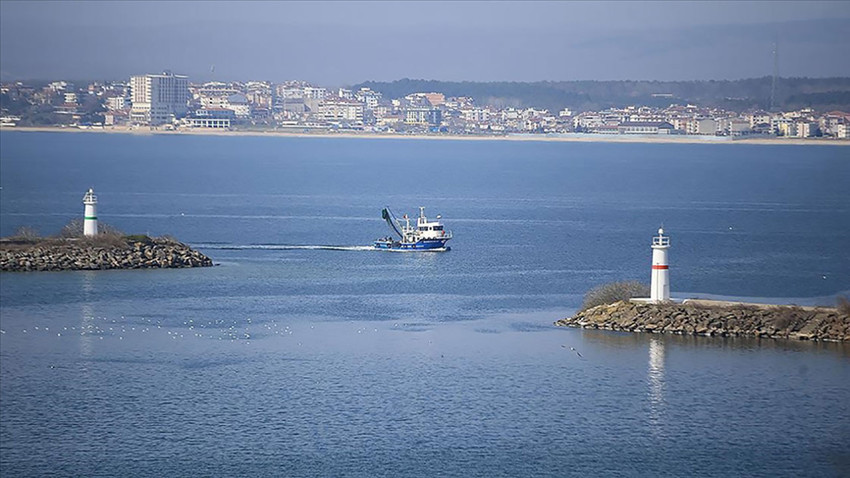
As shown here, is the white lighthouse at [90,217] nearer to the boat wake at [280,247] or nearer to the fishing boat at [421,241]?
the boat wake at [280,247]

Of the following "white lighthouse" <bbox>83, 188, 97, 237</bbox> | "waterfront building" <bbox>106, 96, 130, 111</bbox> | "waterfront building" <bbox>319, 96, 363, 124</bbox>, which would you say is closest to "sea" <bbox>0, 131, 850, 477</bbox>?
"white lighthouse" <bbox>83, 188, 97, 237</bbox>

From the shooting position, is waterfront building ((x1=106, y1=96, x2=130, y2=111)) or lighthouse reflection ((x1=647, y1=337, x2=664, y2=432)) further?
waterfront building ((x1=106, y1=96, x2=130, y2=111))

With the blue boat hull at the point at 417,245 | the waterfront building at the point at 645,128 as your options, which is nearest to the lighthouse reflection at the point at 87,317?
the blue boat hull at the point at 417,245

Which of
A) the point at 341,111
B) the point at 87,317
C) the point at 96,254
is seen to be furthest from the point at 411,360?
the point at 341,111

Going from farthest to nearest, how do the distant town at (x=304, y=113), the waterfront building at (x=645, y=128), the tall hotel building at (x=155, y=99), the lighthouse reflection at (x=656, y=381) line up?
the tall hotel building at (x=155, y=99)
the distant town at (x=304, y=113)
the waterfront building at (x=645, y=128)
the lighthouse reflection at (x=656, y=381)

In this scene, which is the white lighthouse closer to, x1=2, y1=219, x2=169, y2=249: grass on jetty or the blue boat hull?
x1=2, y1=219, x2=169, y2=249: grass on jetty

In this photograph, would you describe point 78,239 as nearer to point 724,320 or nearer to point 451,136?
point 724,320
